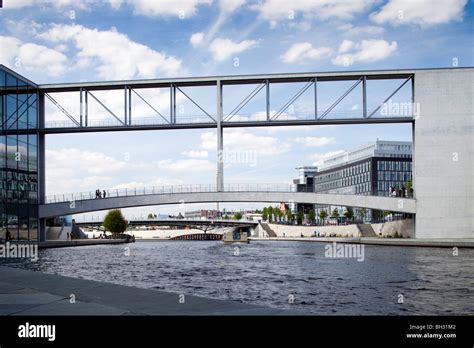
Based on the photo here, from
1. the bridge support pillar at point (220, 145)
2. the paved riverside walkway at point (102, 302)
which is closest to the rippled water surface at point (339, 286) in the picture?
the paved riverside walkway at point (102, 302)

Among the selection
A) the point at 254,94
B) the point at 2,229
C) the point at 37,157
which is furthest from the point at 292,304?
the point at 37,157

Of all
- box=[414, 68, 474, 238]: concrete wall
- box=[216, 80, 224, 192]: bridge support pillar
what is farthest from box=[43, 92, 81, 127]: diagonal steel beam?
box=[414, 68, 474, 238]: concrete wall

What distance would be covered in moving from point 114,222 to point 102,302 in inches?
4182

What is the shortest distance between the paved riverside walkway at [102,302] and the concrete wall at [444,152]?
46.1 meters

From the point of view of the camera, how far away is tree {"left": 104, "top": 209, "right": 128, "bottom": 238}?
374ft

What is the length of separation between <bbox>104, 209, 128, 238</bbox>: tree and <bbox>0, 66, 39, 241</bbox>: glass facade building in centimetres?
5762

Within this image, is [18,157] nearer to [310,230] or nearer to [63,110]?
[63,110]

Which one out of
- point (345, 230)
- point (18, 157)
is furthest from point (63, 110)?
point (345, 230)

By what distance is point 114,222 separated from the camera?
11425 centimetres

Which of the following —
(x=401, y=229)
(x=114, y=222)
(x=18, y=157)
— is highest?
(x=18, y=157)

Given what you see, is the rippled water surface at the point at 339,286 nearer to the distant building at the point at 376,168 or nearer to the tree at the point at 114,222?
the tree at the point at 114,222

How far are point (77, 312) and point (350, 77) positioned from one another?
51.2m

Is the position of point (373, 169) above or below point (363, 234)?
above
